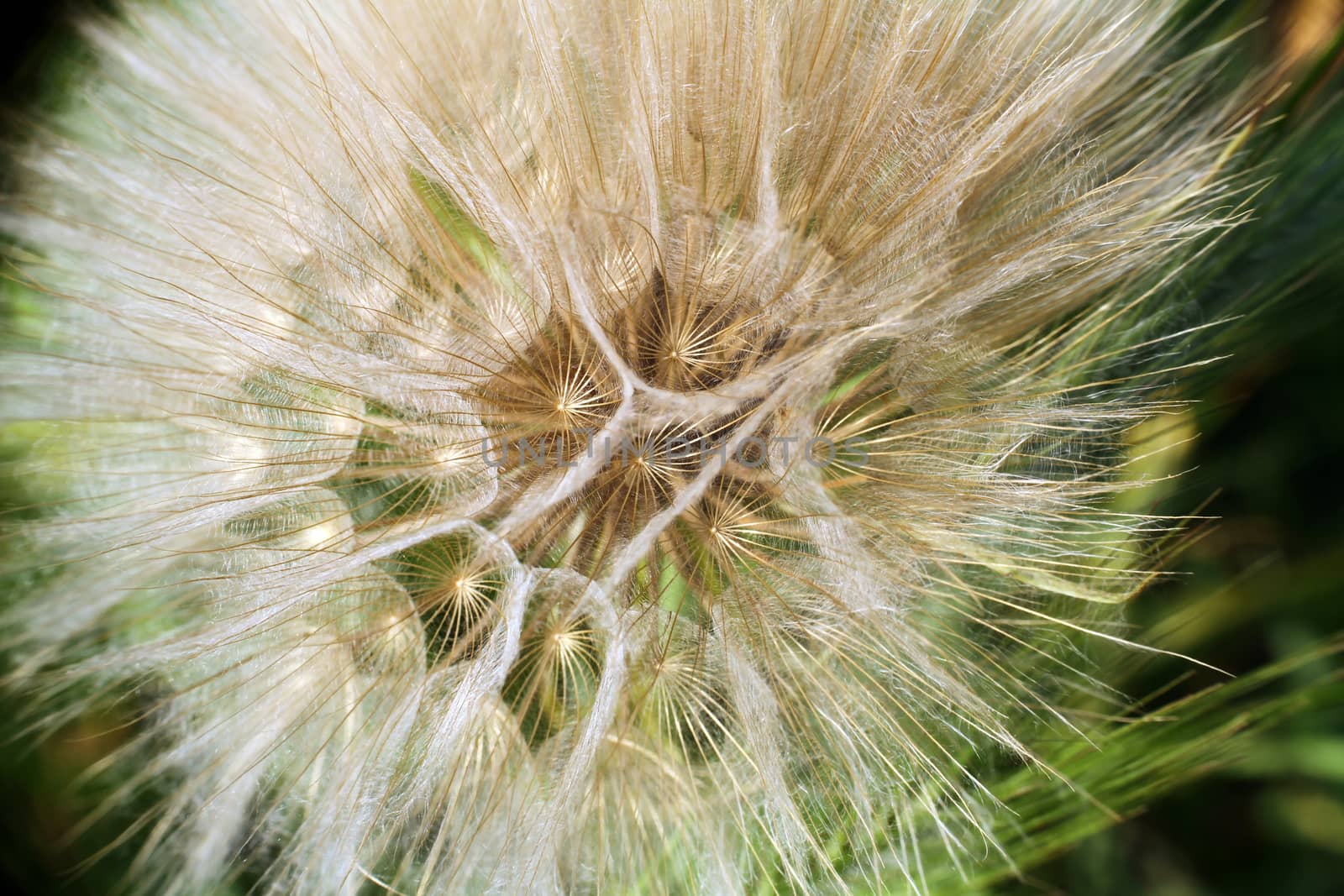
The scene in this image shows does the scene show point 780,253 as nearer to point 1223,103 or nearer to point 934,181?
point 934,181

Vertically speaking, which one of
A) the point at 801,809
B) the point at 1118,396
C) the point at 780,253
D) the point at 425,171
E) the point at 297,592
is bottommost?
the point at 801,809

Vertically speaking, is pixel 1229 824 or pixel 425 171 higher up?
pixel 425 171

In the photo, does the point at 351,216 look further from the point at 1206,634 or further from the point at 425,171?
the point at 1206,634

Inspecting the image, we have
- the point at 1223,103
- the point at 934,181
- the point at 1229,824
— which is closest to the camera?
the point at 934,181

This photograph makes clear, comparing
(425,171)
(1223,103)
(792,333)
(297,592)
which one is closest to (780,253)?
(792,333)

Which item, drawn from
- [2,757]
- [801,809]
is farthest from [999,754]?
[2,757]

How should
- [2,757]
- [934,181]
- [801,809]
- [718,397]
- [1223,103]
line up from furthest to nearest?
[2,757]
[1223,103]
[801,809]
[934,181]
[718,397]

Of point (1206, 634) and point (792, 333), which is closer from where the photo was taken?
point (792, 333)
